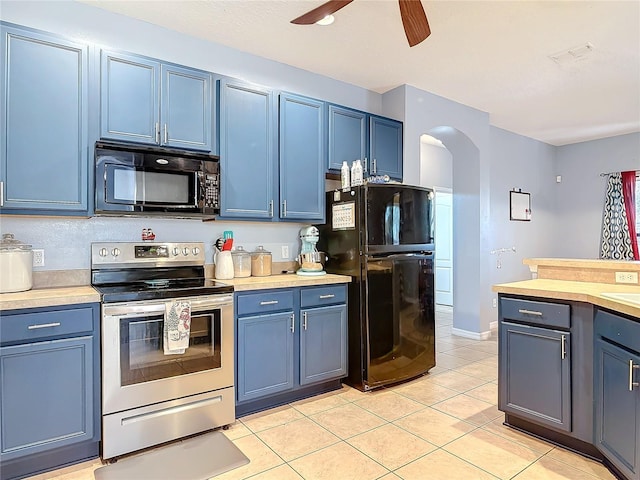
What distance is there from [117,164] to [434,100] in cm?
319

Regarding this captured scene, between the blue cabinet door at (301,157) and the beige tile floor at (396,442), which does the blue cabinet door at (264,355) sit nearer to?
the beige tile floor at (396,442)

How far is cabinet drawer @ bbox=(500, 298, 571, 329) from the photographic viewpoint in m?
2.24

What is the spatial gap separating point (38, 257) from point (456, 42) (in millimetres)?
3302

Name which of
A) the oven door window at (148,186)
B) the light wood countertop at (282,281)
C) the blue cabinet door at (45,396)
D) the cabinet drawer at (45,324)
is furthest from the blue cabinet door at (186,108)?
the blue cabinet door at (45,396)

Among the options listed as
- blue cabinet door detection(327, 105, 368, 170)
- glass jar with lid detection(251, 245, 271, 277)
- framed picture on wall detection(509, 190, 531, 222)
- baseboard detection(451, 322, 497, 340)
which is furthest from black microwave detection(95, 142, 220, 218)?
framed picture on wall detection(509, 190, 531, 222)

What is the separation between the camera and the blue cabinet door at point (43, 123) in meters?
2.12

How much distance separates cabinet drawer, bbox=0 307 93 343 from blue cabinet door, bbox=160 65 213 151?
1.18m

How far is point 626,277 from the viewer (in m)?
2.44

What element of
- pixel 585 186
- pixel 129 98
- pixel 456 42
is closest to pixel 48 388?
pixel 129 98

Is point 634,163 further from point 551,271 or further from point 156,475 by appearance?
point 156,475

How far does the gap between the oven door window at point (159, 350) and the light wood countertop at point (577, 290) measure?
1845 millimetres

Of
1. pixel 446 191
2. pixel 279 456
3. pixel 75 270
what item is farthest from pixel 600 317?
pixel 446 191

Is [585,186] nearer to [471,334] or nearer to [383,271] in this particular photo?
[471,334]

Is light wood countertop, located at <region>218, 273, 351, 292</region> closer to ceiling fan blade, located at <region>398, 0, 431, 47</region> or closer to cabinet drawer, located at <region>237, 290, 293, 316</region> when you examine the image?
cabinet drawer, located at <region>237, 290, 293, 316</region>
